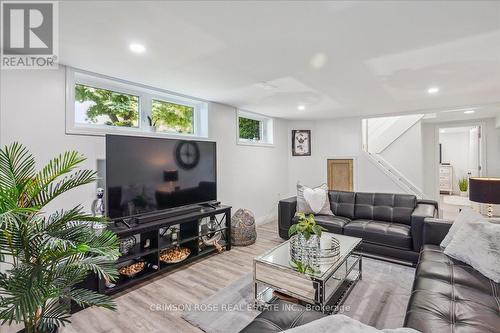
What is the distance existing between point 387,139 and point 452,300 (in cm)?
448

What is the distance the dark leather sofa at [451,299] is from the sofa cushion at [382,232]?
77 centimetres

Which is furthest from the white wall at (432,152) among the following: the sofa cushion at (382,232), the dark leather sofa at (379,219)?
the sofa cushion at (382,232)

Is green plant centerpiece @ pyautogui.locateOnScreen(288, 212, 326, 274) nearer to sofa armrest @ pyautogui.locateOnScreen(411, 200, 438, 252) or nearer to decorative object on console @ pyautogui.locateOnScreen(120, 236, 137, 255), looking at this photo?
sofa armrest @ pyautogui.locateOnScreen(411, 200, 438, 252)

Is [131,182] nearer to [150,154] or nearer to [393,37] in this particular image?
[150,154]

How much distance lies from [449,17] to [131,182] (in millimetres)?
3006

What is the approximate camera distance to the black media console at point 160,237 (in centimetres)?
248

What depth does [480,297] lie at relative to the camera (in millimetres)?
1583

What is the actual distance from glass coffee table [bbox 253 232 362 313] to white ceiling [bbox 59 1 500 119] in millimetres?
1850

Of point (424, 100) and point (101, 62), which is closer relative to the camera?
point (101, 62)

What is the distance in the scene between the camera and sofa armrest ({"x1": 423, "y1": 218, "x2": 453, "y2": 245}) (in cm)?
258

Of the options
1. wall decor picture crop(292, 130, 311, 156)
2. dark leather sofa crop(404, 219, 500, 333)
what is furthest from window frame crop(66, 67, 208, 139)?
dark leather sofa crop(404, 219, 500, 333)

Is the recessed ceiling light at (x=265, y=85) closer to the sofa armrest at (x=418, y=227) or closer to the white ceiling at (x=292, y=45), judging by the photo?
the white ceiling at (x=292, y=45)

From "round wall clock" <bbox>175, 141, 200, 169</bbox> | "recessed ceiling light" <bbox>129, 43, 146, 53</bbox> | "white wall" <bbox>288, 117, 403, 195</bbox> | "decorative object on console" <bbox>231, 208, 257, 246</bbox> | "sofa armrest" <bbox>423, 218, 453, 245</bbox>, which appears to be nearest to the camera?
"recessed ceiling light" <bbox>129, 43, 146, 53</bbox>

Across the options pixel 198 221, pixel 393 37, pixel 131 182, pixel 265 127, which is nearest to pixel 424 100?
pixel 393 37
